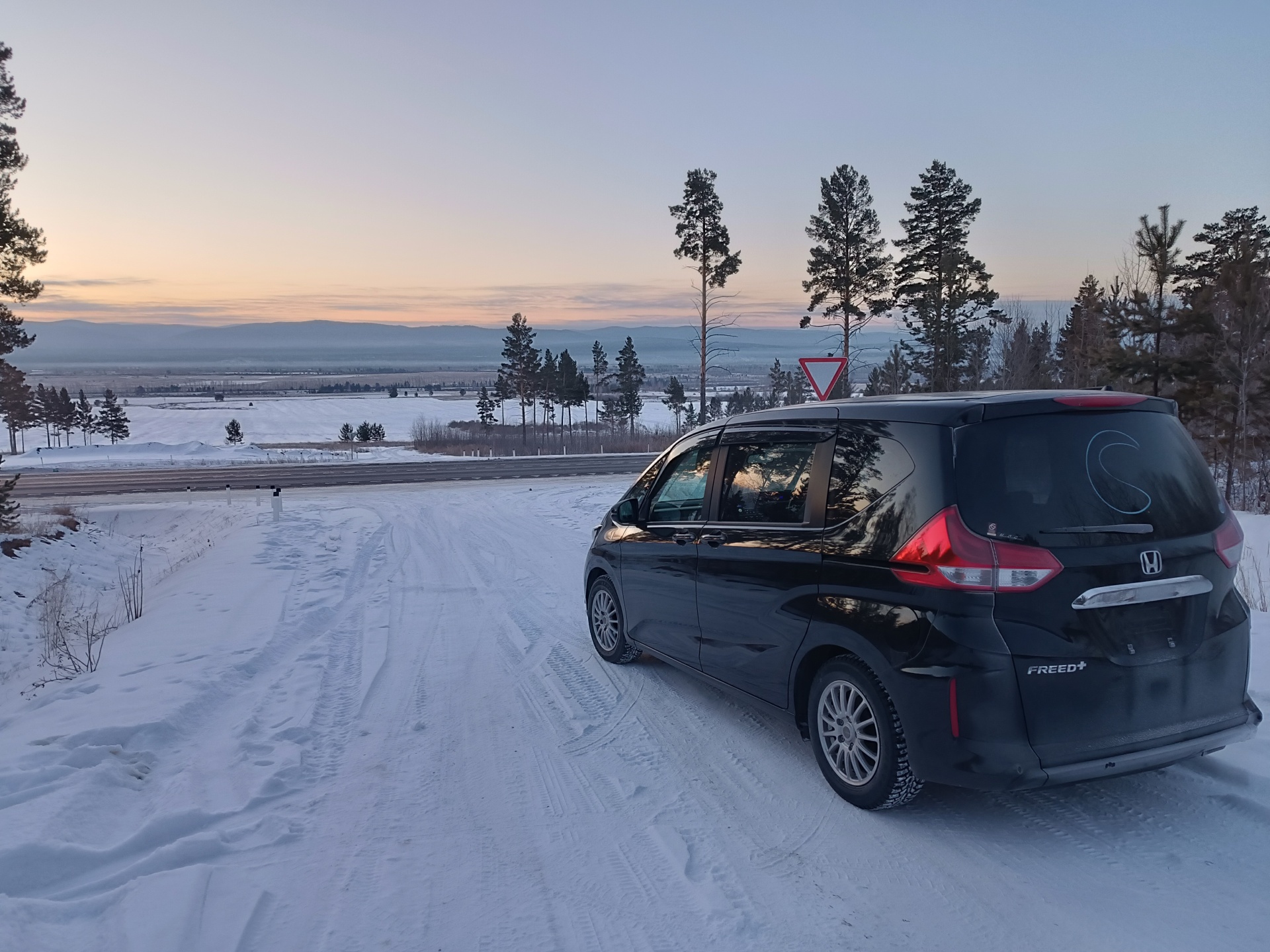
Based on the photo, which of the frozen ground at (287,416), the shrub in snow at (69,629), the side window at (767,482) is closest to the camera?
the side window at (767,482)

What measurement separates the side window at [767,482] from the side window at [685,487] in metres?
0.29

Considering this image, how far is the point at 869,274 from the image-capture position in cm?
3509

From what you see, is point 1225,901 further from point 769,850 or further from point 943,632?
point 769,850

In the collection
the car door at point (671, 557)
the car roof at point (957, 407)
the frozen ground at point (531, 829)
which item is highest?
the car roof at point (957, 407)

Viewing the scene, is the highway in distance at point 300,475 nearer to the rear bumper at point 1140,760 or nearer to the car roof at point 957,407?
the car roof at point 957,407

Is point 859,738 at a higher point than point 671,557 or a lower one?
lower

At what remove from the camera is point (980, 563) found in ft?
11.2

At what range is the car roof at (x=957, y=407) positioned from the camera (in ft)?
12.1

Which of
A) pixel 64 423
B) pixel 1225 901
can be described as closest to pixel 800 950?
pixel 1225 901

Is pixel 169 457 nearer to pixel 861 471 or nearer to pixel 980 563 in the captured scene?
pixel 861 471

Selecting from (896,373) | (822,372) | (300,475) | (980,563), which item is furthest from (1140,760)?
(300,475)

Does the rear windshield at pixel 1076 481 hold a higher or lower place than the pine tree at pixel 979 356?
lower

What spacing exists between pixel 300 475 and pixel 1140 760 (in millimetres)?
32287

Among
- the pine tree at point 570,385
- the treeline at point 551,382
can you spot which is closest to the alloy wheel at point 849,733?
the treeline at point 551,382
